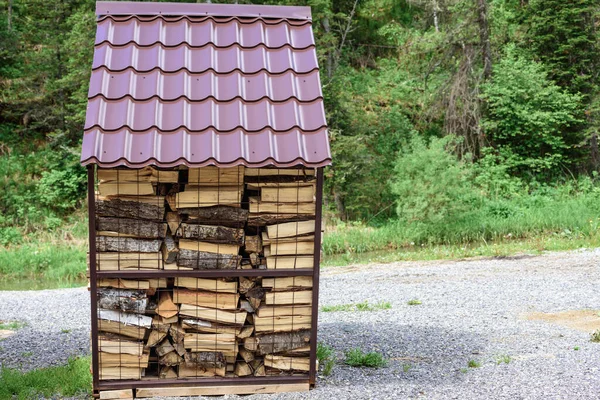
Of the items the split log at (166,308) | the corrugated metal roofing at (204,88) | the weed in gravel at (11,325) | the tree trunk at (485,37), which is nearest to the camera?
the corrugated metal roofing at (204,88)

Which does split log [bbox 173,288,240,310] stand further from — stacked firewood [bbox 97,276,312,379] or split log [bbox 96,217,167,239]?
split log [bbox 96,217,167,239]

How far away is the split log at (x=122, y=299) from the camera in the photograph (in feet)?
16.9

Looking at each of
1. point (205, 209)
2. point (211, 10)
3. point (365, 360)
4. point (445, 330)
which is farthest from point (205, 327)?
point (445, 330)

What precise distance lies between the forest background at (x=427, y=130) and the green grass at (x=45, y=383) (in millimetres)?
10839

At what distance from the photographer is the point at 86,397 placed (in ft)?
17.6

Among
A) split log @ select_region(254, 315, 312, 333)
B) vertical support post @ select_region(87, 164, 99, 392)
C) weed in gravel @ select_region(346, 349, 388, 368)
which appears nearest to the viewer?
vertical support post @ select_region(87, 164, 99, 392)

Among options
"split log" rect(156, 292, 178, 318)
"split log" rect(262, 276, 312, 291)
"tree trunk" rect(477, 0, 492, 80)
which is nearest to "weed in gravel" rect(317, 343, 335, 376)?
"split log" rect(262, 276, 312, 291)

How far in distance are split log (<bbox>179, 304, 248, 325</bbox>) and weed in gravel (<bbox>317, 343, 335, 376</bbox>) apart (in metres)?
1.04

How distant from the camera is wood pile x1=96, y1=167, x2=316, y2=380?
5102mm

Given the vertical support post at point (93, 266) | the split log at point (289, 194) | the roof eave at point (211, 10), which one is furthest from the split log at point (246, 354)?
the roof eave at point (211, 10)

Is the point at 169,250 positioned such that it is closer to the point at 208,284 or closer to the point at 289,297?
the point at 208,284

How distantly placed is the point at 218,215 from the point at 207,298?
2.10 feet

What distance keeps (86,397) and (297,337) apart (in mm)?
1689

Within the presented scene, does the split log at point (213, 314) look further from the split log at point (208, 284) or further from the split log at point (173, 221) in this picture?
the split log at point (173, 221)
